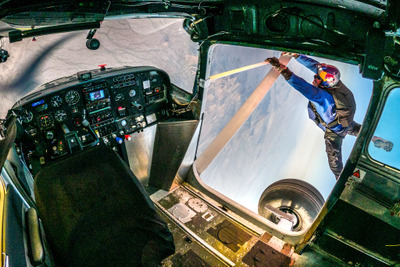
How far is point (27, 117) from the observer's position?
98.4 inches

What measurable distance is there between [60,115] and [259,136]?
345cm

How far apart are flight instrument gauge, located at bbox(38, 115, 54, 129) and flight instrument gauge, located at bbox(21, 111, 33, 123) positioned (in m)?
0.09

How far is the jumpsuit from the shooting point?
10.9ft

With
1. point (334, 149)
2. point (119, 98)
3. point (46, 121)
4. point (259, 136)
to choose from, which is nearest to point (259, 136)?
point (259, 136)

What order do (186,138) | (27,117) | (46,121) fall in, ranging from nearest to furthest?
(27,117) → (46,121) → (186,138)

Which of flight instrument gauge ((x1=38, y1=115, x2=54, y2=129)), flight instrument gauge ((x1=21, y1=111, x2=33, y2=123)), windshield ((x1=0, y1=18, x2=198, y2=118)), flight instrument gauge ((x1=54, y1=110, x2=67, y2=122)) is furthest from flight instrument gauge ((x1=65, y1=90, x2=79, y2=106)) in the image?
windshield ((x1=0, y1=18, x2=198, y2=118))

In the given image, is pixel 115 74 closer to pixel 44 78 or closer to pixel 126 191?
pixel 44 78

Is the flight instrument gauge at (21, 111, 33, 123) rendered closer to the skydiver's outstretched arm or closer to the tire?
the tire

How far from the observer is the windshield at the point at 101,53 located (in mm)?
3053

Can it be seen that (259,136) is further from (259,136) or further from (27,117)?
(27,117)

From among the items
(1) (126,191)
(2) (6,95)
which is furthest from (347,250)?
(2) (6,95)

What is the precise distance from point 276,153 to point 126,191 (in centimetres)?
388

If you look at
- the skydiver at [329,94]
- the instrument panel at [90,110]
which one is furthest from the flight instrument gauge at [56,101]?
the skydiver at [329,94]

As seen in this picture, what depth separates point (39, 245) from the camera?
1397 mm
